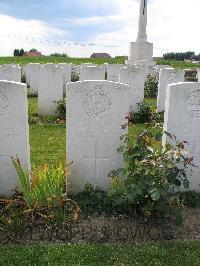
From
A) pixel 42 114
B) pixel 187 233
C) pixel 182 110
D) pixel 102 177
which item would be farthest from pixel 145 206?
pixel 42 114

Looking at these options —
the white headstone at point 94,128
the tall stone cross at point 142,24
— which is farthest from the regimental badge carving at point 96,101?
the tall stone cross at point 142,24

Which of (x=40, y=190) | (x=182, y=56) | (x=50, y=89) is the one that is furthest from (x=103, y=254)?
(x=182, y=56)

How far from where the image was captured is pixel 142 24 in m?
21.2

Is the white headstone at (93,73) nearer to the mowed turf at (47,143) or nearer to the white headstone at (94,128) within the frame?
the mowed turf at (47,143)

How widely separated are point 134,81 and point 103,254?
23.0 feet

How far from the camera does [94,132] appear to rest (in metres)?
4.98

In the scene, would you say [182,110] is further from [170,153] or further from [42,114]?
[42,114]

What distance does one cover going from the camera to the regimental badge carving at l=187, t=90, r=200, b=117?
16.6 ft

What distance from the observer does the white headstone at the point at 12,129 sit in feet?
15.5

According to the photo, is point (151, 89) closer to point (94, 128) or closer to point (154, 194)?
point (94, 128)

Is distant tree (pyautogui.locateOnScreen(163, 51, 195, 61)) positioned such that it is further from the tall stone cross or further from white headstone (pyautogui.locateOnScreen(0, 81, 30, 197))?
white headstone (pyautogui.locateOnScreen(0, 81, 30, 197))

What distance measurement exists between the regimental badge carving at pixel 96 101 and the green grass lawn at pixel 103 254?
1683 millimetres

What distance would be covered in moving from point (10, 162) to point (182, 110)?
2.30m

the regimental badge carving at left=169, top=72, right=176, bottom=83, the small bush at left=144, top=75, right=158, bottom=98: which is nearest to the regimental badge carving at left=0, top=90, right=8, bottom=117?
the regimental badge carving at left=169, top=72, right=176, bottom=83
